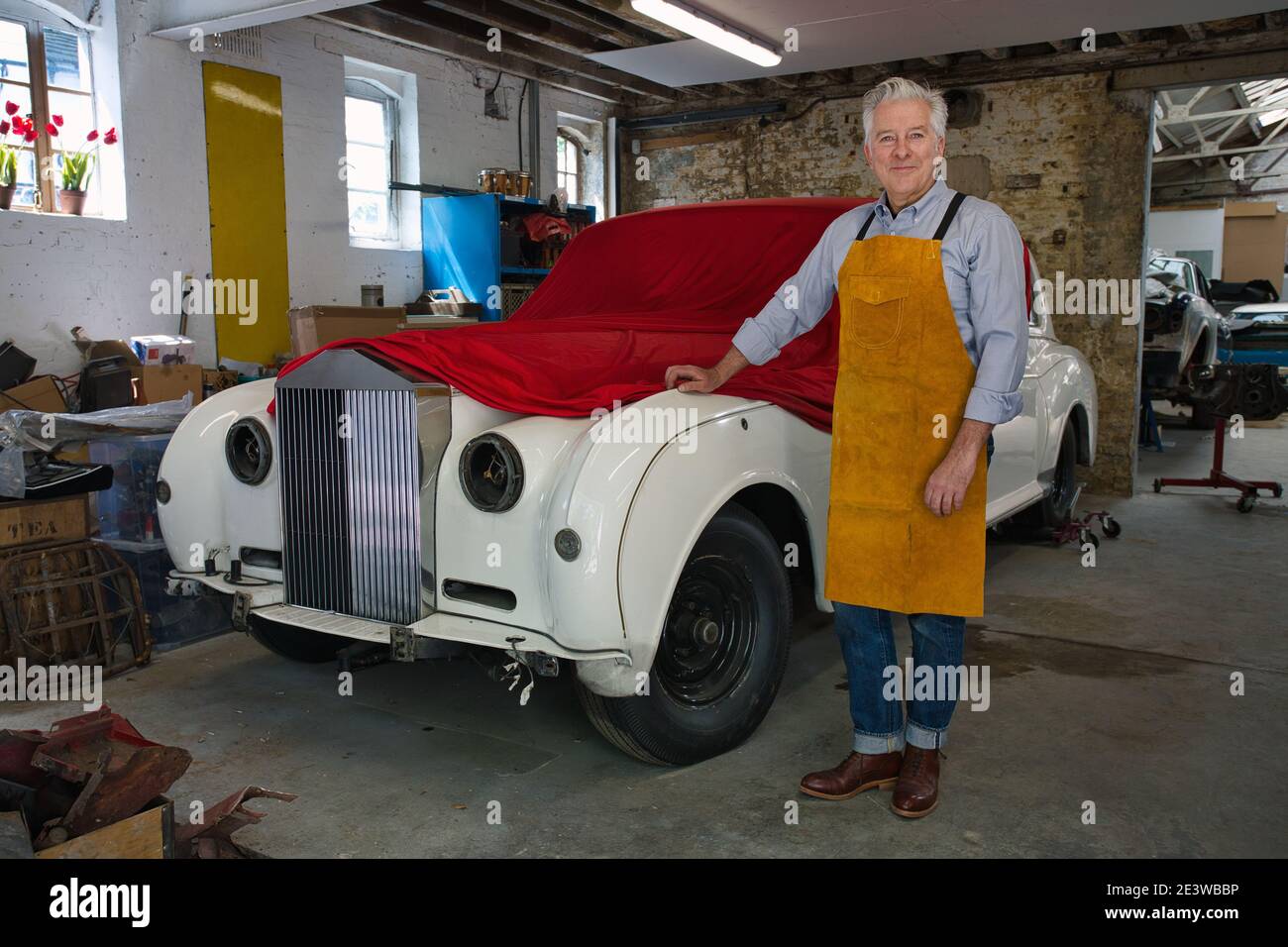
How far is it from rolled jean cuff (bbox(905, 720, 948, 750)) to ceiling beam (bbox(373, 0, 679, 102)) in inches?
245

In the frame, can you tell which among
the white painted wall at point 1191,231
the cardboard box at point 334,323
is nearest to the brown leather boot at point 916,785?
the cardboard box at point 334,323

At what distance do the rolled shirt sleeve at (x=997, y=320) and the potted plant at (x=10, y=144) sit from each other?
524cm

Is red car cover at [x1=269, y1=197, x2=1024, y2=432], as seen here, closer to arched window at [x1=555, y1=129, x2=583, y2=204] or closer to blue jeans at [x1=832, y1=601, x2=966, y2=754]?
blue jeans at [x1=832, y1=601, x2=966, y2=754]

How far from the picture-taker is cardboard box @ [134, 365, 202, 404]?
5.67 meters

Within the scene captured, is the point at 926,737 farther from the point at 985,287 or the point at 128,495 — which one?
the point at 128,495

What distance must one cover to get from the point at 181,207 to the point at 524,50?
3216 millimetres

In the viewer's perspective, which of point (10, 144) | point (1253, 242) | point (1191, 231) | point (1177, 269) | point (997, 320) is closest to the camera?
point (997, 320)

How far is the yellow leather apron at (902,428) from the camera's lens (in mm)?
2441

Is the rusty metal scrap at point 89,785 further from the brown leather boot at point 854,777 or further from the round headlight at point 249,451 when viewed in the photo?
the brown leather boot at point 854,777

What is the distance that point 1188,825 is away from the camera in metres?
2.49

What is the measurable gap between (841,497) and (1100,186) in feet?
19.3

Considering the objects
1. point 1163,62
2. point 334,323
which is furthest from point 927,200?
point 1163,62

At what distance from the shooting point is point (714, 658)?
9.46 ft

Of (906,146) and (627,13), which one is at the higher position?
(627,13)
